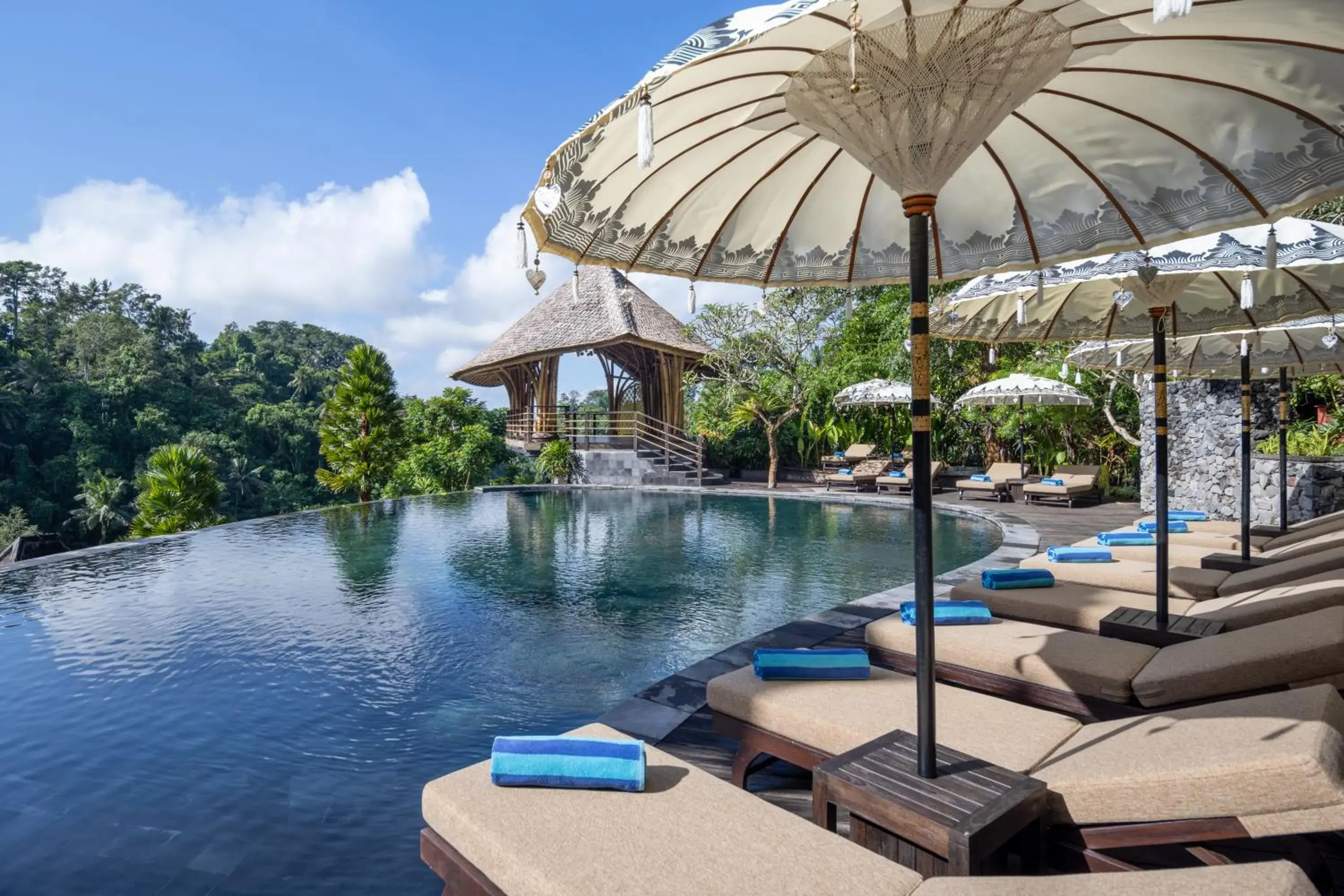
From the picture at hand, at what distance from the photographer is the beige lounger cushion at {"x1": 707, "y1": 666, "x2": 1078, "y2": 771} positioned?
2.45 meters

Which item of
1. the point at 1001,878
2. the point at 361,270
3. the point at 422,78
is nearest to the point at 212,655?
the point at 1001,878

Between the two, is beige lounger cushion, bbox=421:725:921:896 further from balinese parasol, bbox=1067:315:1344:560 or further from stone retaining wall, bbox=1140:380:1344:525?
stone retaining wall, bbox=1140:380:1344:525

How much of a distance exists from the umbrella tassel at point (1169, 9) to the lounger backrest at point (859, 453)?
17.6 m

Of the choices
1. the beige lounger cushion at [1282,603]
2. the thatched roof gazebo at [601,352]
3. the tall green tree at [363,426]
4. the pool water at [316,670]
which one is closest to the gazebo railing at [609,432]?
the thatched roof gazebo at [601,352]

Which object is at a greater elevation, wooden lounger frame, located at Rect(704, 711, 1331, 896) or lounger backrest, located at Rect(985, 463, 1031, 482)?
lounger backrest, located at Rect(985, 463, 1031, 482)

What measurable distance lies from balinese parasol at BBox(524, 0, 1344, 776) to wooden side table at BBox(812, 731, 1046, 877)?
Answer: 13 centimetres

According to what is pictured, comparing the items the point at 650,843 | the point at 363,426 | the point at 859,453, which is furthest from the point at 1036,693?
the point at 363,426

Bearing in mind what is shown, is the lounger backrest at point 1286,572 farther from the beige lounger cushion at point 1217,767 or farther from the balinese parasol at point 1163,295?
the beige lounger cushion at point 1217,767

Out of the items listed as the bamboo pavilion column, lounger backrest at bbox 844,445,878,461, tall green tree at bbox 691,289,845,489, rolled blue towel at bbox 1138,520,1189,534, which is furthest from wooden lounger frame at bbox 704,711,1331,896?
tall green tree at bbox 691,289,845,489

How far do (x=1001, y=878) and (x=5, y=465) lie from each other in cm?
4542

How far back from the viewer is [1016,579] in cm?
481

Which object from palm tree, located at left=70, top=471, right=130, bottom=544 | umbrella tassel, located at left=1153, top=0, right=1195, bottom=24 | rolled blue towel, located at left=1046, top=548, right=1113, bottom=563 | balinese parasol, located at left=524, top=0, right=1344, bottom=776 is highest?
balinese parasol, located at left=524, top=0, right=1344, bottom=776

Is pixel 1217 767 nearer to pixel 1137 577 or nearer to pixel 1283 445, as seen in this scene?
pixel 1137 577

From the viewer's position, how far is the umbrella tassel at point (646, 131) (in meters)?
1.88
